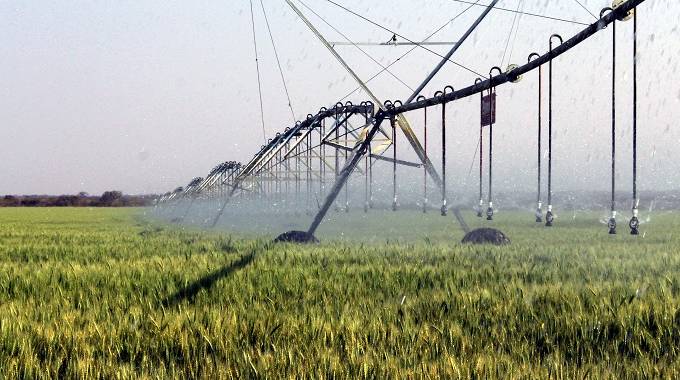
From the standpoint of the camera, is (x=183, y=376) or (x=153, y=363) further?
(x=153, y=363)

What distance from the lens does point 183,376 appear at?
160 inches

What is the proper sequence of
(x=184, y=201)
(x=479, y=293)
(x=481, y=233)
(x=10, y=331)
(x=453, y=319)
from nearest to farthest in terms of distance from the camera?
(x=10, y=331) → (x=453, y=319) → (x=479, y=293) → (x=481, y=233) → (x=184, y=201)

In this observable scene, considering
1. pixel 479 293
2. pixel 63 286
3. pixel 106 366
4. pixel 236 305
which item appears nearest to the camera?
pixel 106 366

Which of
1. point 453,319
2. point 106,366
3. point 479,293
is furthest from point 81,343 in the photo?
point 479,293

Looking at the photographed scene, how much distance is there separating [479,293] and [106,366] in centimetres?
378

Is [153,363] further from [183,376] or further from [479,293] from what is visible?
[479,293]

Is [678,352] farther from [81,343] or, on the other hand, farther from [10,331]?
[10,331]

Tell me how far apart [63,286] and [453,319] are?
4795 mm

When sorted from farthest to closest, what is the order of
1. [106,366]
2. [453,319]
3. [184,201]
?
[184,201], [453,319], [106,366]

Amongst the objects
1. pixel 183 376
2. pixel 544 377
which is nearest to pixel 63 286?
pixel 183 376

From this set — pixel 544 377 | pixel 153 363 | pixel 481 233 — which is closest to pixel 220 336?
pixel 153 363

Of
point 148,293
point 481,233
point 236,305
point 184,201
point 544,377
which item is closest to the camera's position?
point 544,377

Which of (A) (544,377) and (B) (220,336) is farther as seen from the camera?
(B) (220,336)

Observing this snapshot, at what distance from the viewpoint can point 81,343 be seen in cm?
504
